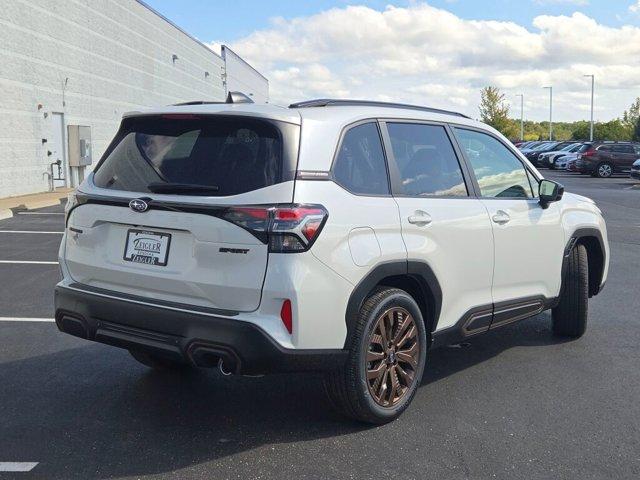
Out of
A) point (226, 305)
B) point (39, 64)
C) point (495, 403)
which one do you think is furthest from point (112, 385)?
point (39, 64)

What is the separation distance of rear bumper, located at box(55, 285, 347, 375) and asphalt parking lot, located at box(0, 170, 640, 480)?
1.63ft

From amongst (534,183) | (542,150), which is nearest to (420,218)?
(534,183)

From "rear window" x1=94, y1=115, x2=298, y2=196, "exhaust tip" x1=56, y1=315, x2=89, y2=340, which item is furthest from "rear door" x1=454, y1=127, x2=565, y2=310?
"exhaust tip" x1=56, y1=315, x2=89, y2=340

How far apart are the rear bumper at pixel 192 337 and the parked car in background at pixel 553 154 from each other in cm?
3994

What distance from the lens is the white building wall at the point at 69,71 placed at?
19250 mm

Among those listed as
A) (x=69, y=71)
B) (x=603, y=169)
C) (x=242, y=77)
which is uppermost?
(x=242, y=77)

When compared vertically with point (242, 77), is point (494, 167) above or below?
below

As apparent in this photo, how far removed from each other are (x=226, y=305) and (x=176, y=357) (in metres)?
0.40

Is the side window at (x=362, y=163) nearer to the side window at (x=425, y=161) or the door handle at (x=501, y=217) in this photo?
the side window at (x=425, y=161)

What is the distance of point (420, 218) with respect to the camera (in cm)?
433

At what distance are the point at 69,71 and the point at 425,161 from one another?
21.1 metres

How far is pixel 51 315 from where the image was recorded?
6.76m

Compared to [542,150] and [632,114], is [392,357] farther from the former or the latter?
[632,114]

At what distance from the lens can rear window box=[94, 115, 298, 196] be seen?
374 cm
